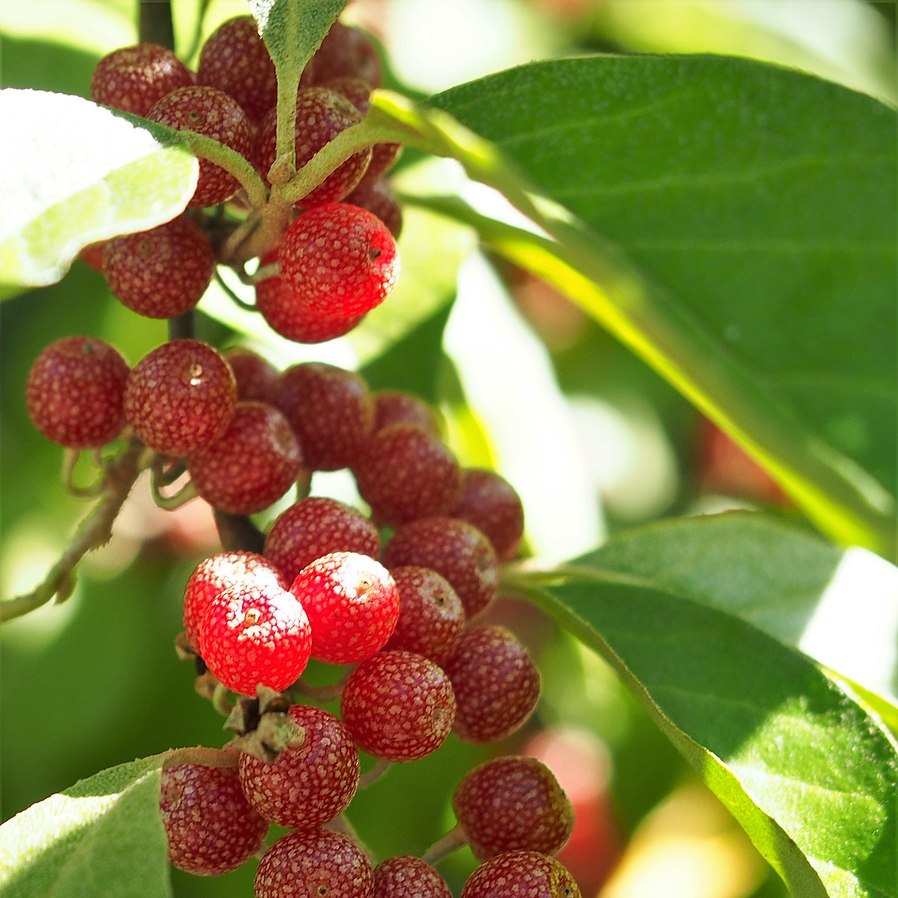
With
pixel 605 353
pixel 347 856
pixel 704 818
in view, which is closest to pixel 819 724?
pixel 347 856

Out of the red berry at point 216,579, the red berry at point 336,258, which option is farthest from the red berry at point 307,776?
the red berry at point 336,258

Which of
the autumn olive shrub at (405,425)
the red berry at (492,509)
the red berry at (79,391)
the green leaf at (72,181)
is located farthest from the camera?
the red berry at (492,509)

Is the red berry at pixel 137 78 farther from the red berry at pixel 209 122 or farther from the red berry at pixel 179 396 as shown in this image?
the red berry at pixel 179 396

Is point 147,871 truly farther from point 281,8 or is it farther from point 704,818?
point 704,818

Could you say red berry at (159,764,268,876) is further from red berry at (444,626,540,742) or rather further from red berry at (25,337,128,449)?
red berry at (25,337,128,449)

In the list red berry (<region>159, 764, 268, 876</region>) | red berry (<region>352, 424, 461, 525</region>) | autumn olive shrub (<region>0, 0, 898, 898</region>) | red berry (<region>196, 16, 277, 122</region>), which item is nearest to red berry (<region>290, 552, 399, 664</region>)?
autumn olive shrub (<region>0, 0, 898, 898</region>)

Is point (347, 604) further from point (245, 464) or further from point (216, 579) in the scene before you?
point (245, 464)

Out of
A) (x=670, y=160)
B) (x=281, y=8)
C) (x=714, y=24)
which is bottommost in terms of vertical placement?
(x=714, y=24)
